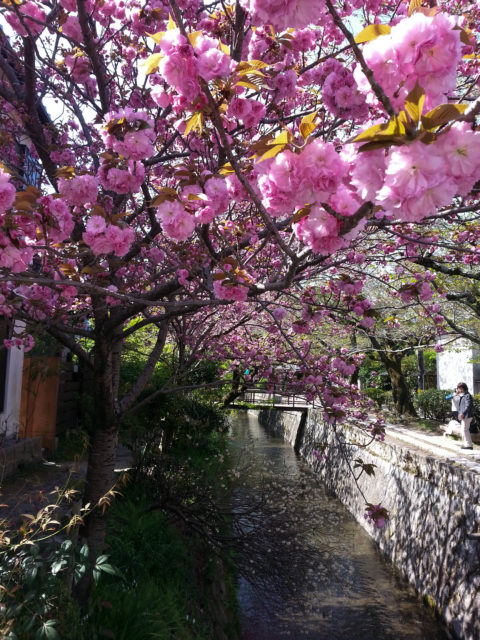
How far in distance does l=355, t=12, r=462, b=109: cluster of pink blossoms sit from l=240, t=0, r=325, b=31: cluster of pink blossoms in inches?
11.2

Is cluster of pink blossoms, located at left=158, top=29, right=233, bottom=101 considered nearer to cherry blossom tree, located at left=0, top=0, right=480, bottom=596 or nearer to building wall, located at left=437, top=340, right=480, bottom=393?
cherry blossom tree, located at left=0, top=0, right=480, bottom=596

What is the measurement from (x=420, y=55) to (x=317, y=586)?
720cm

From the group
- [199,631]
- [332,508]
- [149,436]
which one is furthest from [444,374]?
[199,631]

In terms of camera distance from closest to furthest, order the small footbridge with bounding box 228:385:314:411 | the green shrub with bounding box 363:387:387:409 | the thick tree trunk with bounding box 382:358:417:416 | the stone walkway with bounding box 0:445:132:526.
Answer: the stone walkway with bounding box 0:445:132:526, the small footbridge with bounding box 228:385:314:411, the thick tree trunk with bounding box 382:358:417:416, the green shrub with bounding box 363:387:387:409

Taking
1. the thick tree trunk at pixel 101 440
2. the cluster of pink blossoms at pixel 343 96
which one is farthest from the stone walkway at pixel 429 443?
the cluster of pink blossoms at pixel 343 96

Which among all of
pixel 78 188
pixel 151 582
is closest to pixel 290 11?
pixel 78 188

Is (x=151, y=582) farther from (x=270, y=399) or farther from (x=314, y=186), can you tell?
(x=270, y=399)

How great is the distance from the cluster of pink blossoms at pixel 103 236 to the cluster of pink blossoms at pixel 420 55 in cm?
148

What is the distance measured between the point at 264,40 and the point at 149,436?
5967mm

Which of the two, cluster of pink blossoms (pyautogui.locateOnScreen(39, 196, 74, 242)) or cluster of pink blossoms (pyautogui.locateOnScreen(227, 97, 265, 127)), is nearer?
cluster of pink blossoms (pyautogui.locateOnScreen(227, 97, 265, 127))

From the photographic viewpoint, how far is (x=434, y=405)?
15.3 meters

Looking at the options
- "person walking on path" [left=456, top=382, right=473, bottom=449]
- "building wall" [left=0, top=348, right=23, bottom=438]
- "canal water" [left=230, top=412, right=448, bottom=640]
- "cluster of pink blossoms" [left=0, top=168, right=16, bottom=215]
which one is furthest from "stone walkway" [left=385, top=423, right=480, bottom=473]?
"cluster of pink blossoms" [left=0, top=168, right=16, bottom=215]

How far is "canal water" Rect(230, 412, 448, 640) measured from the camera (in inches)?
201

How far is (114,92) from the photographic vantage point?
4.55m
